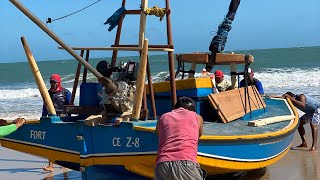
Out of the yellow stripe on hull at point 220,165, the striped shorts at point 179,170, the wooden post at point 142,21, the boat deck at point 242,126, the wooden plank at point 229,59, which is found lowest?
Result: the yellow stripe on hull at point 220,165

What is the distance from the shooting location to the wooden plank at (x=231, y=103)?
7.53 metres

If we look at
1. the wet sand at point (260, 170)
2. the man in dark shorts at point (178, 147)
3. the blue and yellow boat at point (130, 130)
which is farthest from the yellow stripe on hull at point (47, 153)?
the wet sand at point (260, 170)

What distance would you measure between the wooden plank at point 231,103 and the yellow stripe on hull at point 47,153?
218 centimetres

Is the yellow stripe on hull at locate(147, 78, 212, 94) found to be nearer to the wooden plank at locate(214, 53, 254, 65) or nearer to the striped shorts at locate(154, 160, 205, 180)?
the wooden plank at locate(214, 53, 254, 65)

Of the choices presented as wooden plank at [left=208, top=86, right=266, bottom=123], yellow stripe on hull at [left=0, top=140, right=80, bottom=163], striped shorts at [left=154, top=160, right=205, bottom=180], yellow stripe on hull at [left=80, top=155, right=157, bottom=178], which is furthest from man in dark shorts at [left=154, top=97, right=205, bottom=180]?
wooden plank at [left=208, top=86, right=266, bottom=123]

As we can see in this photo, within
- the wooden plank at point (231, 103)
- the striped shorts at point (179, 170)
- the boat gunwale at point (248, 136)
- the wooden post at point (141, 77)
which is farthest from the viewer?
the wooden plank at point (231, 103)

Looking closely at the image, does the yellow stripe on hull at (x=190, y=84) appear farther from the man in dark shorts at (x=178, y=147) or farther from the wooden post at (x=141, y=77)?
the man in dark shorts at (x=178, y=147)

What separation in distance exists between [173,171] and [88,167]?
1944 millimetres

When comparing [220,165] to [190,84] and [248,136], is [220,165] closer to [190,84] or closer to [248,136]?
[248,136]

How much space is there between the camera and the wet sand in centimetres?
852

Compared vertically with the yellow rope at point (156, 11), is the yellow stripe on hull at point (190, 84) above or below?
below

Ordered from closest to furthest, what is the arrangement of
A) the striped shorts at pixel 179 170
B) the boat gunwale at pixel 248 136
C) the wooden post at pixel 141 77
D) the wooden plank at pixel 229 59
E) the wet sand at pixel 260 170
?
1. the striped shorts at pixel 179 170
2. the boat gunwale at pixel 248 136
3. the wooden post at pixel 141 77
4. the wooden plank at pixel 229 59
5. the wet sand at pixel 260 170

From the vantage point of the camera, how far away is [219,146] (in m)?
6.17

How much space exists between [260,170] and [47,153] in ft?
12.4
